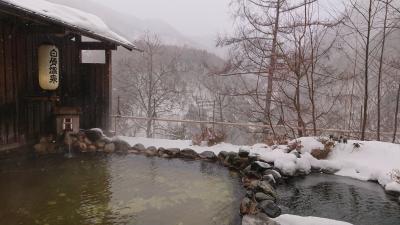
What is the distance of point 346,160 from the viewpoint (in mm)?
8602

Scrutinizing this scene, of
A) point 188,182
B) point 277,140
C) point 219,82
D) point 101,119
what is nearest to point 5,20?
point 101,119

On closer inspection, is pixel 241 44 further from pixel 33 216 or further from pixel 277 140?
pixel 33 216

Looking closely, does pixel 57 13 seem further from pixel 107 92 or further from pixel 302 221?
pixel 302 221

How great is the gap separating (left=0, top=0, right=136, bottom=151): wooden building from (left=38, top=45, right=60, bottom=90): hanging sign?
0.58ft

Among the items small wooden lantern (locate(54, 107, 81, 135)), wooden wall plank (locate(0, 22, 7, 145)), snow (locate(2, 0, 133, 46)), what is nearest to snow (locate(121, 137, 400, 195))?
small wooden lantern (locate(54, 107, 81, 135))

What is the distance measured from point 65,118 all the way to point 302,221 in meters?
7.17

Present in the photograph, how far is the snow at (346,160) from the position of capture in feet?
25.9

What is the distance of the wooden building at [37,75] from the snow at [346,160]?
548cm

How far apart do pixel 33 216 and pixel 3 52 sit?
471 centimetres

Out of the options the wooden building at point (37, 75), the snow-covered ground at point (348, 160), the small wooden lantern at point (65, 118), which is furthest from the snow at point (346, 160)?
the wooden building at point (37, 75)

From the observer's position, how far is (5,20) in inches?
317

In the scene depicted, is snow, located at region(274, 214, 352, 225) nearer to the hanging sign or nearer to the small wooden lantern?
the hanging sign

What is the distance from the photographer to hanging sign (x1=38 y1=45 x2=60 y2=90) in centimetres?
849

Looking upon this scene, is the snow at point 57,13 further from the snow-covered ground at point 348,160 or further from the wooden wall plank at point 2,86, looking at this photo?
the snow-covered ground at point 348,160
